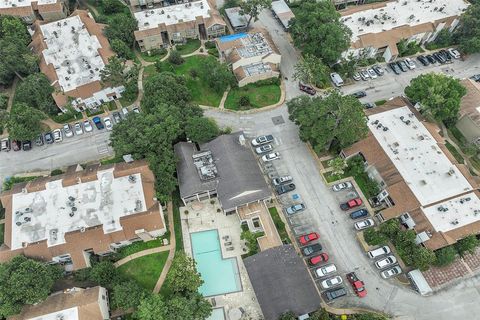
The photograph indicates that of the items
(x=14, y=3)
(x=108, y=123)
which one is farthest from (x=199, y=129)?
(x=14, y=3)

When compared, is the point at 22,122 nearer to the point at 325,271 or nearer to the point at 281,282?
the point at 281,282

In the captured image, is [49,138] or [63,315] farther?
[49,138]

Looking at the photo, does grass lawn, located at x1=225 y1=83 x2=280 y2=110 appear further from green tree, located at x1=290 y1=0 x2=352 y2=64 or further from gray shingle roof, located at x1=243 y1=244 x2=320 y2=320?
gray shingle roof, located at x1=243 y1=244 x2=320 y2=320

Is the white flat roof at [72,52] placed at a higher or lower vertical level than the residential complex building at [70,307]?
higher

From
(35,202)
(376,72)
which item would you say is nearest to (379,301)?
(376,72)

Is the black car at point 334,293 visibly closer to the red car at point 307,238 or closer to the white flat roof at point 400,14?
the red car at point 307,238

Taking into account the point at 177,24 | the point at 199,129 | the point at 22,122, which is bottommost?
the point at 199,129

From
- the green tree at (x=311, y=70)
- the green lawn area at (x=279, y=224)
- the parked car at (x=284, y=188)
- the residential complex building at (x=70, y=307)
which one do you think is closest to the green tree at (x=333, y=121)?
the parked car at (x=284, y=188)

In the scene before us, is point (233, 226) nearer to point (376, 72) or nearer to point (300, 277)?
point (300, 277)
